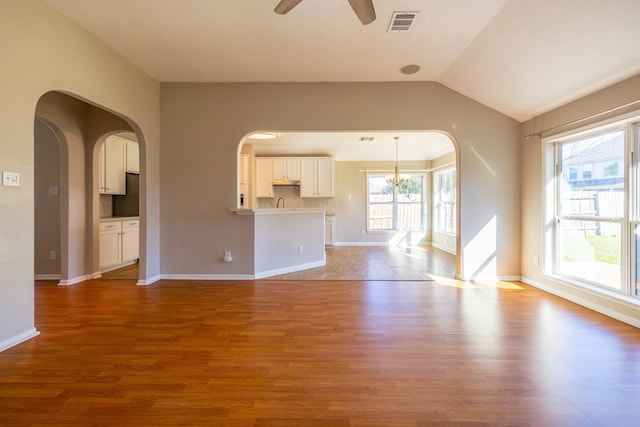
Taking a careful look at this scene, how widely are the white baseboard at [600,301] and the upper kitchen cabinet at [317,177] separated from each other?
535 cm

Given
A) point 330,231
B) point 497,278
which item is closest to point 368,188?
point 330,231

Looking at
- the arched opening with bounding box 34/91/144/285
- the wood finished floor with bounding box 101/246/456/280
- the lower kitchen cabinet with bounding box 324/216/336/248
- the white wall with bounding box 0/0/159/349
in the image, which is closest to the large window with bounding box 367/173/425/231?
the lower kitchen cabinet with bounding box 324/216/336/248

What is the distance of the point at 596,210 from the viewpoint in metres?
3.37

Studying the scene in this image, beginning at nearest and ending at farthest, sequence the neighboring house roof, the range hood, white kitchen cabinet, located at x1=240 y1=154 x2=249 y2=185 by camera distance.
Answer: the neighboring house roof → white kitchen cabinet, located at x1=240 y1=154 x2=249 y2=185 → the range hood

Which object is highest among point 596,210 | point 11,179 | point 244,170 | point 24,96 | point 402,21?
point 402,21

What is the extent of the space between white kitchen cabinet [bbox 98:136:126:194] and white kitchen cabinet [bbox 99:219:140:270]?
597 mm

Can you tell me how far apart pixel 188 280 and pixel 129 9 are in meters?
3.27

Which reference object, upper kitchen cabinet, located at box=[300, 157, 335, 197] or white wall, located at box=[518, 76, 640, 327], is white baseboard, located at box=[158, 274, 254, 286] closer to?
white wall, located at box=[518, 76, 640, 327]

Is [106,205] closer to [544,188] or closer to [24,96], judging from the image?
[24,96]

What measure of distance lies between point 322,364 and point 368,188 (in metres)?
6.99

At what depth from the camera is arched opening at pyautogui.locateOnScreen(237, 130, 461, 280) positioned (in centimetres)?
739

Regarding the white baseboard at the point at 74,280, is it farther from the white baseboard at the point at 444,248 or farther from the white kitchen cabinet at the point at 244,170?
the white baseboard at the point at 444,248

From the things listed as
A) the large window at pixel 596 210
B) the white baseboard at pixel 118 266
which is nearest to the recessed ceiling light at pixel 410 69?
the large window at pixel 596 210

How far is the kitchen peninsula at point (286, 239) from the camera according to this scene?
15.0ft
